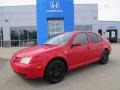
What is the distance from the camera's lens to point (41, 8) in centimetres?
1798

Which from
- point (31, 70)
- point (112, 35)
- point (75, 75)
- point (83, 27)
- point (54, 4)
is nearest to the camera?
point (31, 70)

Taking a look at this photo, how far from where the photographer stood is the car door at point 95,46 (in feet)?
25.6

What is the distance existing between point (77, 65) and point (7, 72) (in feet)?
9.10

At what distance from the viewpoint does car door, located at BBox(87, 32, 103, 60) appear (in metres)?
7.80

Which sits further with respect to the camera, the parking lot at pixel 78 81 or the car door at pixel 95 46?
the car door at pixel 95 46

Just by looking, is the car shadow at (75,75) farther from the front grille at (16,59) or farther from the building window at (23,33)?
the building window at (23,33)

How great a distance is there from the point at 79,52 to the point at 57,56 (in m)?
1.07

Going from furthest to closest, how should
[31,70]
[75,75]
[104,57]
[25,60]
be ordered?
1. [104,57]
2. [75,75]
3. [25,60]
4. [31,70]

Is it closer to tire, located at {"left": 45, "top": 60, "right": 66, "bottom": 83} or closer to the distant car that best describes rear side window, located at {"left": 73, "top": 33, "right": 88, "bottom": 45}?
the distant car

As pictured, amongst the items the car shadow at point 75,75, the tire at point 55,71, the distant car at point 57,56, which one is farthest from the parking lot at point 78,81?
the distant car at point 57,56

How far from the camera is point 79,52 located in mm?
7070

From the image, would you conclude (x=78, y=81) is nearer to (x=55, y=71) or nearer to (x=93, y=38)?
(x=55, y=71)

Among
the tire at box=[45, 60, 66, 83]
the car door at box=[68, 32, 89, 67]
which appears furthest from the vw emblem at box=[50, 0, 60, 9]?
the tire at box=[45, 60, 66, 83]

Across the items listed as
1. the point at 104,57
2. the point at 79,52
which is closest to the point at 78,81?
the point at 79,52
